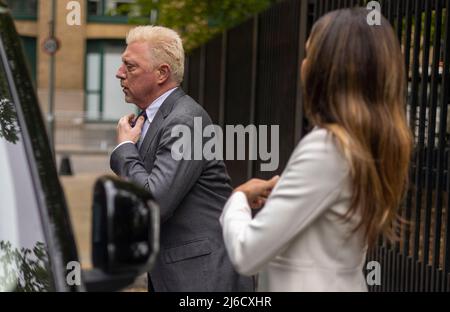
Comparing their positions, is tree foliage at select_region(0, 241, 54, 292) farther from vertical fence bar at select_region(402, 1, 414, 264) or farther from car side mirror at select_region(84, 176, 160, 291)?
vertical fence bar at select_region(402, 1, 414, 264)

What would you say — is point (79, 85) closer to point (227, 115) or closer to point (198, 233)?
point (227, 115)

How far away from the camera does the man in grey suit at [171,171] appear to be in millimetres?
3611

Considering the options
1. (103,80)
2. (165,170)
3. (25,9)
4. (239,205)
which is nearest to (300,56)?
(165,170)

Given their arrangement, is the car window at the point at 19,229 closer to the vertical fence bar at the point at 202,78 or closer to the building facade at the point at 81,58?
the vertical fence bar at the point at 202,78

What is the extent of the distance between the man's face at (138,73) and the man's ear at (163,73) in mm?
23

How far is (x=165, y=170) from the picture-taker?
11.8ft

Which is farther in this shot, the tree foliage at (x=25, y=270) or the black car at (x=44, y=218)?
the tree foliage at (x=25, y=270)

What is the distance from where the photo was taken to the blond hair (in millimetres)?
3812

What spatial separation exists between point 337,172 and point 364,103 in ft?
0.70

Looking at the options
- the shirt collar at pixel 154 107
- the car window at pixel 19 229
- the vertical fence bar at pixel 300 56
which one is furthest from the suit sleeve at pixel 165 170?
the vertical fence bar at pixel 300 56

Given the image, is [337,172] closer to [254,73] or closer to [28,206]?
[28,206]

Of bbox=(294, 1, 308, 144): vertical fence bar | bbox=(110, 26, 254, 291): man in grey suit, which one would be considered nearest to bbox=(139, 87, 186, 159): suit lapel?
bbox=(110, 26, 254, 291): man in grey suit

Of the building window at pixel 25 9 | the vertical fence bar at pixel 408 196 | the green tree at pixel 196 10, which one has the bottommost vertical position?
the vertical fence bar at pixel 408 196

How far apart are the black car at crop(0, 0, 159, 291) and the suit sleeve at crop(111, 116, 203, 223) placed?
0.84 meters
